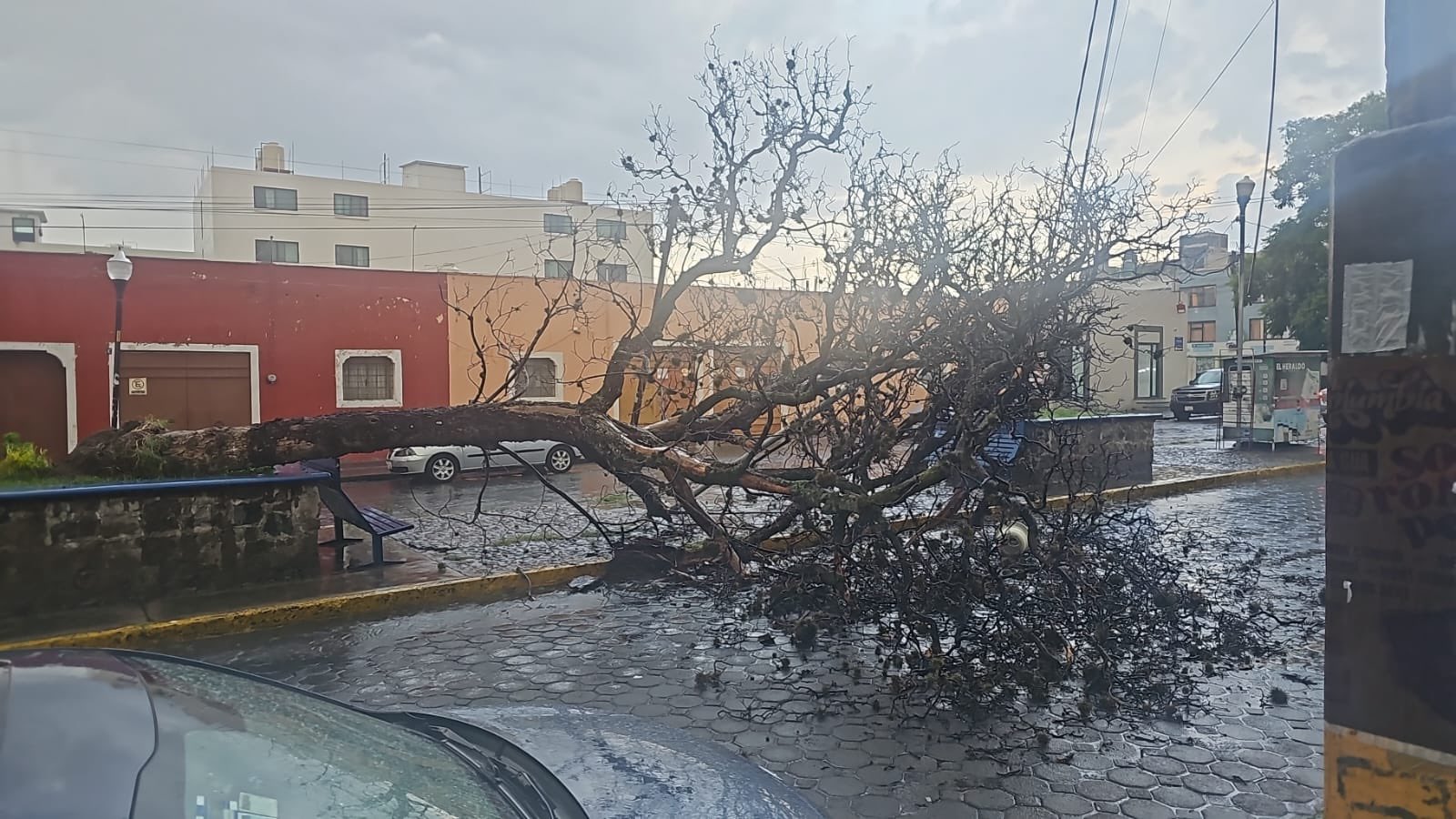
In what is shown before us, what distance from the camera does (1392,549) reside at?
7.39 feet

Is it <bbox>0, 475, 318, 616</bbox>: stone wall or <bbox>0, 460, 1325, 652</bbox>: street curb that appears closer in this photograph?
<bbox>0, 460, 1325, 652</bbox>: street curb

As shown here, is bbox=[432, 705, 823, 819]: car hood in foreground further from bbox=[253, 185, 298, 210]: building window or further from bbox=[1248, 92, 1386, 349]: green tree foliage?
bbox=[253, 185, 298, 210]: building window

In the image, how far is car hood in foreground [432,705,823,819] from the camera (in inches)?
90.0

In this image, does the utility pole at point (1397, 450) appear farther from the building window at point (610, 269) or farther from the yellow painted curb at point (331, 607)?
the building window at point (610, 269)

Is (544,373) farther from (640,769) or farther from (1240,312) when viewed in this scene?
(640,769)

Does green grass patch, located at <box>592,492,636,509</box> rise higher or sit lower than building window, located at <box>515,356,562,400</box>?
lower

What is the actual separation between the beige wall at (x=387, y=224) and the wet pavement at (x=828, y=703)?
37276mm

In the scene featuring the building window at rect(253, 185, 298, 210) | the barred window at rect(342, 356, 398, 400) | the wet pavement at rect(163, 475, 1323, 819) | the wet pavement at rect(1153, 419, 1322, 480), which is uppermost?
the building window at rect(253, 185, 298, 210)

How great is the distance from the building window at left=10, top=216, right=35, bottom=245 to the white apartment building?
27.9 ft

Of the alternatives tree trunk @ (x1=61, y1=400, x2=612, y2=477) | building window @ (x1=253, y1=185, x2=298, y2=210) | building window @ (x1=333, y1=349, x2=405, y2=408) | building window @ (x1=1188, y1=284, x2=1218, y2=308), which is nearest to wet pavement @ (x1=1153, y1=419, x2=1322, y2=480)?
tree trunk @ (x1=61, y1=400, x2=612, y2=477)

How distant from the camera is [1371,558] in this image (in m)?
2.29

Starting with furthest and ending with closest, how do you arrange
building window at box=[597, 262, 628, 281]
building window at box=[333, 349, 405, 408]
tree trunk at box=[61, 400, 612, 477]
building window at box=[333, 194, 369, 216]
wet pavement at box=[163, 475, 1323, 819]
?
building window at box=[333, 194, 369, 216] → building window at box=[333, 349, 405, 408] → building window at box=[597, 262, 628, 281] → tree trunk at box=[61, 400, 612, 477] → wet pavement at box=[163, 475, 1323, 819]

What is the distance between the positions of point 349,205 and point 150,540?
46.2 metres

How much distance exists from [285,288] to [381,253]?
32.2 m
